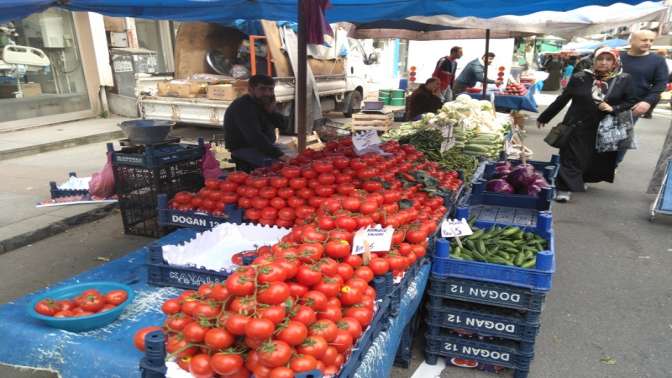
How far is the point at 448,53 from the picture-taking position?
16922mm

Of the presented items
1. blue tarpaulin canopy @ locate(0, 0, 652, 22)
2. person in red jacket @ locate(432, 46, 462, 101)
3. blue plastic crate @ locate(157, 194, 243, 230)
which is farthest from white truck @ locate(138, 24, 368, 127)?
blue plastic crate @ locate(157, 194, 243, 230)

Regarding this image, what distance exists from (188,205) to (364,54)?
13.6 m

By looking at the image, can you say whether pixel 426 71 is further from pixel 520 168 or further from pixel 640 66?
pixel 520 168

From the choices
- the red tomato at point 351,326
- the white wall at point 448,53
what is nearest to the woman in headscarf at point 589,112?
the red tomato at point 351,326

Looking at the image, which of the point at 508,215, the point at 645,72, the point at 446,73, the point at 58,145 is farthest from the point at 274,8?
the point at 446,73

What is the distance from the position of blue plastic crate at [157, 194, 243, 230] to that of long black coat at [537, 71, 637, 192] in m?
5.41

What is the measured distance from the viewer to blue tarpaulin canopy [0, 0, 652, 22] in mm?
4039

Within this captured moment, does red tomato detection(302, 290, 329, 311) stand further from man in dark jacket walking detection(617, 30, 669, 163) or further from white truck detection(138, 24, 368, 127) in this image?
white truck detection(138, 24, 368, 127)

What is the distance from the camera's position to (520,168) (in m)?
4.85

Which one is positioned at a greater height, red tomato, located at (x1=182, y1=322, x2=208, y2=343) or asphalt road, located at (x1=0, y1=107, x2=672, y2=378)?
red tomato, located at (x1=182, y1=322, x2=208, y2=343)

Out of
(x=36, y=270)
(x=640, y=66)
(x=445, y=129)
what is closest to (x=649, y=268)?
(x=445, y=129)

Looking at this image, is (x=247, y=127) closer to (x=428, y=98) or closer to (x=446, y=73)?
(x=428, y=98)

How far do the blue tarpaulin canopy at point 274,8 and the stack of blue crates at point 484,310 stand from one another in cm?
213

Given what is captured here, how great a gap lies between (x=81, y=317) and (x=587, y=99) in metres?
6.71
